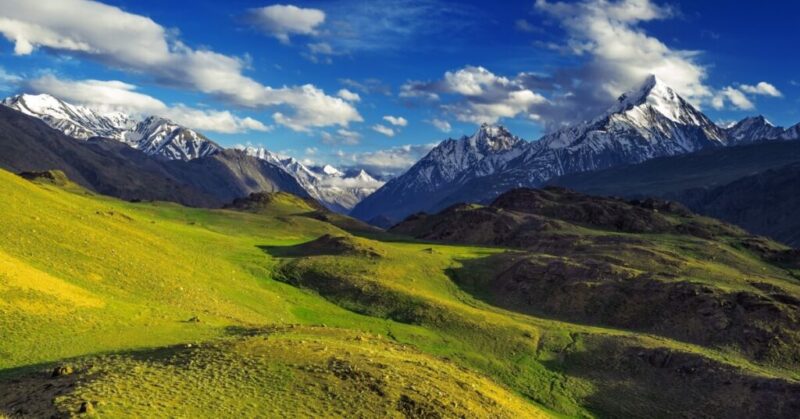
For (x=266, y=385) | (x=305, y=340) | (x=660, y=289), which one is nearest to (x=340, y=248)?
(x=660, y=289)

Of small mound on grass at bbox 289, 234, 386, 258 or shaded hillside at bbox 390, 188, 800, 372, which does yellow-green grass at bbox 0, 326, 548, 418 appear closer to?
shaded hillside at bbox 390, 188, 800, 372

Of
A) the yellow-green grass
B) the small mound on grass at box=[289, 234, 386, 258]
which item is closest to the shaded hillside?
the small mound on grass at box=[289, 234, 386, 258]

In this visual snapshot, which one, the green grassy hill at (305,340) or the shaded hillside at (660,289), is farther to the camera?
the shaded hillside at (660,289)

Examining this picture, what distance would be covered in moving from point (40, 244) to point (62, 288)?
40.8 ft

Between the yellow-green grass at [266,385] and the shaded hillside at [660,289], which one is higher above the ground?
the shaded hillside at [660,289]

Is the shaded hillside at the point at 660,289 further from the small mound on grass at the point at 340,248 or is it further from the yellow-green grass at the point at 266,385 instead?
the yellow-green grass at the point at 266,385

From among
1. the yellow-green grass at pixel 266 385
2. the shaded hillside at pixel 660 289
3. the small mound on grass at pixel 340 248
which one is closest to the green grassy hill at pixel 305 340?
the yellow-green grass at pixel 266 385

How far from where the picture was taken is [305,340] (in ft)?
144

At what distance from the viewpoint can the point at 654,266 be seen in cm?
11056

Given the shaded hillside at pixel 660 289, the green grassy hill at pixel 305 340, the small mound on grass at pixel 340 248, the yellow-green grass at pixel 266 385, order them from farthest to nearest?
the small mound on grass at pixel 340 248 < the shaded hillside at pixel 660 289 < the green grassy hill at pixel 305 340 < the yellow-green grass at pixel 266 385

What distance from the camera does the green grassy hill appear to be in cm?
3362

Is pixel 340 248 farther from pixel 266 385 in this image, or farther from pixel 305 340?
pixel 266 385

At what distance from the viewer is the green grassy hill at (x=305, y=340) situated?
110 feet

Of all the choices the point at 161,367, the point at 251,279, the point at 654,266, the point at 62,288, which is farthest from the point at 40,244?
the point at 654,266
